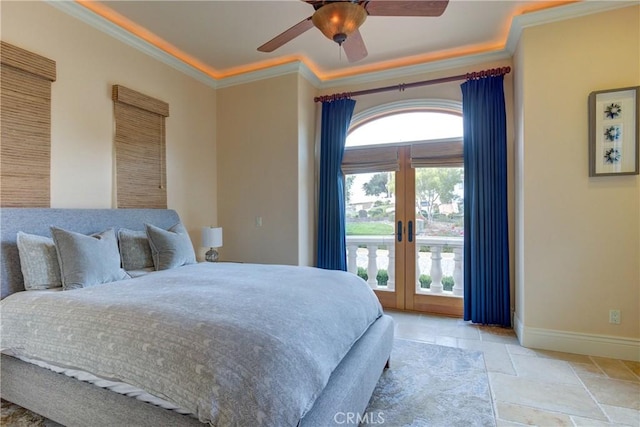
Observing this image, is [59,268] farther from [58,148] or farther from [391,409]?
[391,409]

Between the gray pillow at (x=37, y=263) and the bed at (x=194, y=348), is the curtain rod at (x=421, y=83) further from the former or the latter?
the gray pillow at (x=37, y=263)

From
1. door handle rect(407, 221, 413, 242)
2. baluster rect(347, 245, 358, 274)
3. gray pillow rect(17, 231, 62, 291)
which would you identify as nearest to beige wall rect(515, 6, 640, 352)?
door handle rect(407, 221, 413, 242)

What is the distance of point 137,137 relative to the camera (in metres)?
3.16

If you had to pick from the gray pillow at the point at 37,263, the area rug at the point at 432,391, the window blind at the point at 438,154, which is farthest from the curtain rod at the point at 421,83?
the gray pillow at the point at 37,263

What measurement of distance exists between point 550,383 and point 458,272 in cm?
155

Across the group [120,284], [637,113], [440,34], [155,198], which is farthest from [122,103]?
[637,113]

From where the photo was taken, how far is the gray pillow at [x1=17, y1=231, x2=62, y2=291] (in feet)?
6.68

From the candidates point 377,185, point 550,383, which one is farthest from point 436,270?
point 550,383

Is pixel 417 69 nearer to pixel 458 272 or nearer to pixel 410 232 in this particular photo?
pixel 410 232

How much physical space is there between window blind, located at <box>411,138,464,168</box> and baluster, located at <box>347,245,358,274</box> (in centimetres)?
129

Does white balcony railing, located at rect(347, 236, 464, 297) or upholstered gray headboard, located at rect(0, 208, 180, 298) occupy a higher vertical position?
upholstered gray headboard, located at rect(0, 208, 180, 298)

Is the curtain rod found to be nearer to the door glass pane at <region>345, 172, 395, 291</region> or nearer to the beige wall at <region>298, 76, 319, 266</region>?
the beige wall at <region>298, 76, 319, 266</region>

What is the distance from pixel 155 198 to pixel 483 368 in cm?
342

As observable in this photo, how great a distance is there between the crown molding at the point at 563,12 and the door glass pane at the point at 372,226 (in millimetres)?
1868
